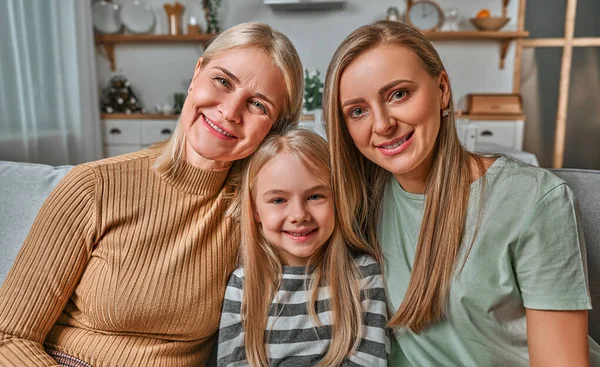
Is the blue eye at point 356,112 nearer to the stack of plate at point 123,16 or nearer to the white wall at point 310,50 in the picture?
the white wall at point 310,50

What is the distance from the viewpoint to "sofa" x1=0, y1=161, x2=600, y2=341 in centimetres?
119

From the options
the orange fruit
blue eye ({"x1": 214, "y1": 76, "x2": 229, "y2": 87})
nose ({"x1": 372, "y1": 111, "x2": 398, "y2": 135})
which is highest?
the orange fruit

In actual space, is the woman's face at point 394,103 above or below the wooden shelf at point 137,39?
below

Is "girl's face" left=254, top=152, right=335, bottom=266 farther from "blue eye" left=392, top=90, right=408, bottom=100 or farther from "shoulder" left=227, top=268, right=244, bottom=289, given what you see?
"blue eye" left=392, top=90, right=408, bottom=100

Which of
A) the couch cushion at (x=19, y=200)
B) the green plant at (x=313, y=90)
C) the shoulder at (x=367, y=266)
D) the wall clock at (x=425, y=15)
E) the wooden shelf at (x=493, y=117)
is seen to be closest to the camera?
the shoulder at (x=367, y=266)

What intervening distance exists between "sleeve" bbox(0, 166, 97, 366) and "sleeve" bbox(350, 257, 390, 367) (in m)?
0.60

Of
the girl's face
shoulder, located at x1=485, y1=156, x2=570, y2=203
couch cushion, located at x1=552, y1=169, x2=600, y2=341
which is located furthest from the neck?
couch cushion, located at x1=552, y1=169, x2=600, y2=341

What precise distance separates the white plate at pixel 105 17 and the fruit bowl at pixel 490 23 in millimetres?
2876

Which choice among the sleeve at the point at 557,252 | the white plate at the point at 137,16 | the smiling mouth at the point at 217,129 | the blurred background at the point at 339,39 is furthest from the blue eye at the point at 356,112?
the white plate at the point at 137,16

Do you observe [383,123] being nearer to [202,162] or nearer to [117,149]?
[202,162]

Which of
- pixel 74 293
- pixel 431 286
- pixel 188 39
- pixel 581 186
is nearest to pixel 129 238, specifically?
pixel 74 293

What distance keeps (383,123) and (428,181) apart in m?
0.19

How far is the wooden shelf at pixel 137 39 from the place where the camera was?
4.11m

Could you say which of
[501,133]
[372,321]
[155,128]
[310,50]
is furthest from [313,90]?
[372,321]
